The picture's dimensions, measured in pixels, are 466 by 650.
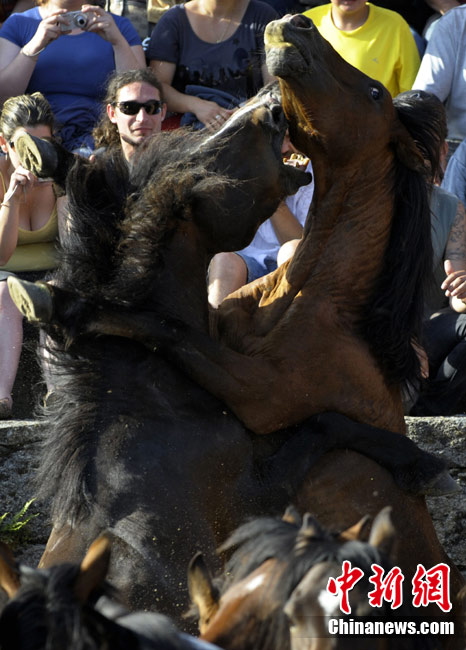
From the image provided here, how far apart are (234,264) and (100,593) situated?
10.1 ft

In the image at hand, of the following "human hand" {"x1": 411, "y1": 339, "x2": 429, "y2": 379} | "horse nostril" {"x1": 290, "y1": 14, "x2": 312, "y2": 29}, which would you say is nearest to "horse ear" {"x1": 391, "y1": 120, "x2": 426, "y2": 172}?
"horse nostril" {"x1": 290, "y1": 14, "x2": 312, "y2": 29}

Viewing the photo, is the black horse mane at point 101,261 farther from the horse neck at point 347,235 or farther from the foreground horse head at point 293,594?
the foreground horse head at point 293,594

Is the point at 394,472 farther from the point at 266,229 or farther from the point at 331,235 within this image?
the point at 266,229

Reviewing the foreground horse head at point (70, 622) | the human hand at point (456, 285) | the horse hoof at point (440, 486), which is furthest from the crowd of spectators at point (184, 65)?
the foreground horse head at point (70, 622)

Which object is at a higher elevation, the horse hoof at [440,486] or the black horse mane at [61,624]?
the black horse mane at [61,624]

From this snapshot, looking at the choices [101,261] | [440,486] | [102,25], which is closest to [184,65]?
[102,25]

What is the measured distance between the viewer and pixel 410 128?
3.80m

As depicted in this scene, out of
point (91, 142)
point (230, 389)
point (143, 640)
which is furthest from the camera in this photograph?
point (91, 142)

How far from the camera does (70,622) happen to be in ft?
5.83

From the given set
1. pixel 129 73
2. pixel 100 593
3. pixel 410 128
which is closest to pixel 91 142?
pixel 129 73

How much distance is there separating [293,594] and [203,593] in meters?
0.33

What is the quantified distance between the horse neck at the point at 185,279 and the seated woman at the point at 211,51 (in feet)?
9.46

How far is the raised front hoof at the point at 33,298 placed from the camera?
9.89ft

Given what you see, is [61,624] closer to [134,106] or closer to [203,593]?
[203,593]
